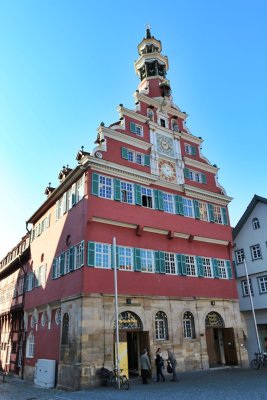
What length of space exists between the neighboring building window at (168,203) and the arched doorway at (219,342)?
8.07 metres

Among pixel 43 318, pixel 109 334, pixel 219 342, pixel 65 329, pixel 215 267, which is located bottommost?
pixel 219 342

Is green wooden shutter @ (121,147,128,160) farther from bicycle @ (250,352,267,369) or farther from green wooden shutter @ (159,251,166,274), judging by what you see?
bicycle @ (250,352,267,369)

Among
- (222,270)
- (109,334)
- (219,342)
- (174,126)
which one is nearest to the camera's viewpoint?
(109,334)

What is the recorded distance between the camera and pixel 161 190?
26.5 metres

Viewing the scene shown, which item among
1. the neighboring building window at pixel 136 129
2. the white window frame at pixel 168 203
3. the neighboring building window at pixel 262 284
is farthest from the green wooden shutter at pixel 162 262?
the neighboring building window at pixel 262 284

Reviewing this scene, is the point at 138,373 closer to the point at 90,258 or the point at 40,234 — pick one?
the point at 90,258

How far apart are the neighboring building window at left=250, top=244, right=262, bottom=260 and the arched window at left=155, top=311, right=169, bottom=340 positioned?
14243 mm

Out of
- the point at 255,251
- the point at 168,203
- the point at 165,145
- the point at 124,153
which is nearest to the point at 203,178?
the point at 165,145

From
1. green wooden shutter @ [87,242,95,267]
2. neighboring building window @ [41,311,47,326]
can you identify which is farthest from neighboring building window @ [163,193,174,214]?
neighboring building window @ [41,311,47,326]

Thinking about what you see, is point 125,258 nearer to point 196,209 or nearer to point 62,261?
point 62,261

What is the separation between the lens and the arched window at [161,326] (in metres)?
23.1

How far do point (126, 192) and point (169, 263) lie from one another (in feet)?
19.0

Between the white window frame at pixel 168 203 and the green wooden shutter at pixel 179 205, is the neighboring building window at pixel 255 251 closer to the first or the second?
the green wooden shutter at pixel 179 205

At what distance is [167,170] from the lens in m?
28.0
